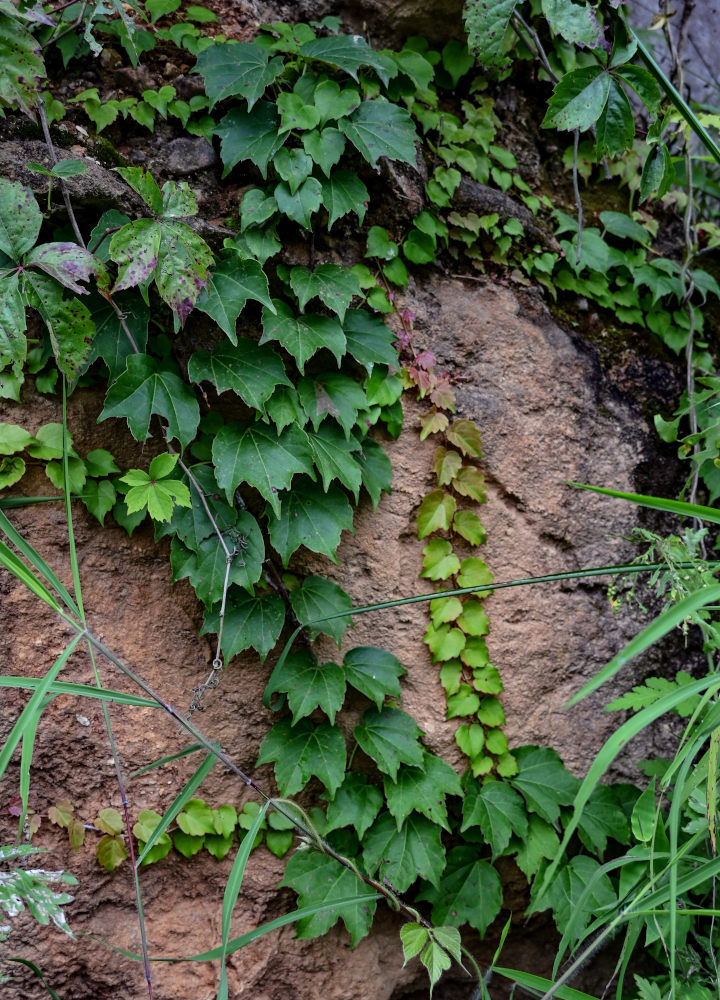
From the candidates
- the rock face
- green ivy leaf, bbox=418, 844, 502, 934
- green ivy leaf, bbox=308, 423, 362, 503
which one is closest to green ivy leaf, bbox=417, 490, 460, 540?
the rock face

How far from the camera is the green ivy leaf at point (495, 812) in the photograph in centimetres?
178

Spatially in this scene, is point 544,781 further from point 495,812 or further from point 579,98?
point 579,98

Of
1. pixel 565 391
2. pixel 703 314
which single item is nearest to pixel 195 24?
pixel 565 391

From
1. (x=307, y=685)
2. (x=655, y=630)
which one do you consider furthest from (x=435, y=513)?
(x=655, y=630)

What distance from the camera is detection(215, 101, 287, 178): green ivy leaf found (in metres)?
1.74

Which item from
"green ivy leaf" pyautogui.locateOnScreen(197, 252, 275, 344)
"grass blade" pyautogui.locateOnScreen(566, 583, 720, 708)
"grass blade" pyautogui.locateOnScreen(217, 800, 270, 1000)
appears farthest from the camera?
"green ivy leaf" pyautogui.locateOnScreen(197, 252, 275, 344)

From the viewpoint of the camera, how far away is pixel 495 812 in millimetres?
1813

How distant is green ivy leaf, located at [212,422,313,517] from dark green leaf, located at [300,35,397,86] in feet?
2.89

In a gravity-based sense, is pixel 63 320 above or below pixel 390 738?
above

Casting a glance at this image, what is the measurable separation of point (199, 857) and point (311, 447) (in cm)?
103

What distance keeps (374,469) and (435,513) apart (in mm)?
205

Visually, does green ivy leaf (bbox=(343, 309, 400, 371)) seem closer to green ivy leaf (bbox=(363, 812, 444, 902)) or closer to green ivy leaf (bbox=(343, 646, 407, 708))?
green ivy leaf (bbox=(343, 646, 407, 708))

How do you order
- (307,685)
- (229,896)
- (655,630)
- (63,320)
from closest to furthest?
1. (655,630)
2. (229,896)
3. (63,320)
4. (307,685)

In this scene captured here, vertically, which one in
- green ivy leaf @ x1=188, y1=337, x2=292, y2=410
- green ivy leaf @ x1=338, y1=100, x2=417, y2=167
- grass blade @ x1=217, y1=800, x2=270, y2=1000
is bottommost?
grass blade @ x1=217, y1=800, x2=270, y2=1000
